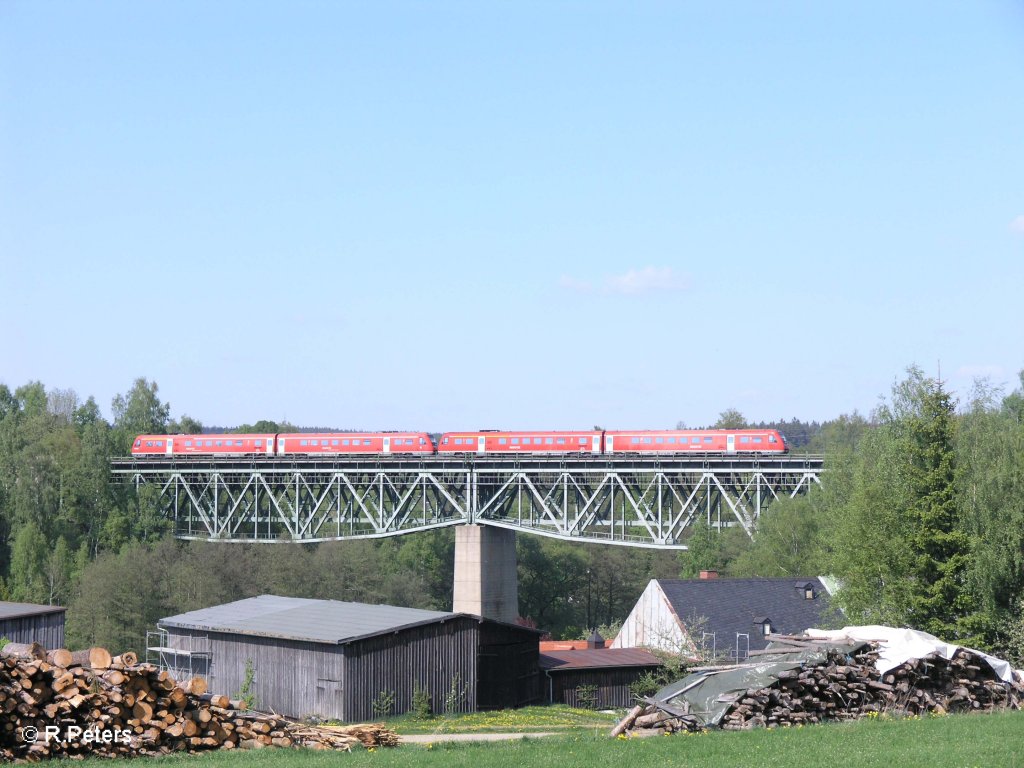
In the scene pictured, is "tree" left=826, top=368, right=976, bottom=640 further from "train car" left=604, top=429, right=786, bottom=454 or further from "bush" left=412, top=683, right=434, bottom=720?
"train car" left=604, top=429, right=786, bottom=454

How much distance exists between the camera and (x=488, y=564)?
79750mm

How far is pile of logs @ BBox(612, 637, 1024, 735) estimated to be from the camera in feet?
78.8

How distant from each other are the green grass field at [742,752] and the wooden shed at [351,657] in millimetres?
12862

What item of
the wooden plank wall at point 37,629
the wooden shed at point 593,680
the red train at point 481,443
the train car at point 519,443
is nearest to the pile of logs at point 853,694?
the wooden shed at point 593,680

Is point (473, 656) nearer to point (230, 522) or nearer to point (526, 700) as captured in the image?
point (526, 700)

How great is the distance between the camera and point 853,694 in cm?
2520

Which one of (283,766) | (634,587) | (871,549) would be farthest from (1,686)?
(634,587)

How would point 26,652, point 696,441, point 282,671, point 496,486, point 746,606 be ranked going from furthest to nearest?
point 496,486 → point 696,441 → point 746,606 → point 282,671 → point 26,652

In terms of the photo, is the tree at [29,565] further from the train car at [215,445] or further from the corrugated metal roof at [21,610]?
the corrugated metal roof at [21,610]

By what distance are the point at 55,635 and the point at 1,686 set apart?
1489cm

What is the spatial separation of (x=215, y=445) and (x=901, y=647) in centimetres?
7047

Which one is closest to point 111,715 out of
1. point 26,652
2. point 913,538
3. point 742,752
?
point 26,652

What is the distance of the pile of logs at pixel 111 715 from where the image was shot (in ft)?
63.2

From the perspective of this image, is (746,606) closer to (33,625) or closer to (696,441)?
(696,441)
